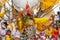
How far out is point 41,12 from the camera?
1.43m

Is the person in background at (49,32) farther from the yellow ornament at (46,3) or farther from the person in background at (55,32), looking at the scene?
the yellow ornament at (46,3)

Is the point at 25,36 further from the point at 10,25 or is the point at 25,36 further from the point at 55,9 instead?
the point at 55,9

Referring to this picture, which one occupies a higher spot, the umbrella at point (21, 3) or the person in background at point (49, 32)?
the umbrella at point (21, 3)

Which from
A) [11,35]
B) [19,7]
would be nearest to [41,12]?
[19,7]

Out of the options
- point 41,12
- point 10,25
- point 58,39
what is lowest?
point 58,39

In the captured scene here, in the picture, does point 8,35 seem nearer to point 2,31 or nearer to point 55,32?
point 2,31

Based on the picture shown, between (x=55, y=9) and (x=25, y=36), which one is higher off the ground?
(x=55, y=9)

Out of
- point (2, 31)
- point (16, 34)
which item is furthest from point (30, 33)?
point (2, 31)

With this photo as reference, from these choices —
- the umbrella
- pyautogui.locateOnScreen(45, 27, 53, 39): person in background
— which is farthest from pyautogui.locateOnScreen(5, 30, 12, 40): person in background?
pyautogui.locateOnScreen(45, 27, 53, 39): person in background

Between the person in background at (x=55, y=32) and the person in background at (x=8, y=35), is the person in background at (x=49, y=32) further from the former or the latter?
the person in background at (x=8, y=35)

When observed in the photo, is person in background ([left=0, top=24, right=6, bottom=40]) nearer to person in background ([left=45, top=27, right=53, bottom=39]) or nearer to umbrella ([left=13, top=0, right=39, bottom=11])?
umbrella ([left=13, top=0, right=39, bottom=11])

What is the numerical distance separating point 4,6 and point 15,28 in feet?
0.71

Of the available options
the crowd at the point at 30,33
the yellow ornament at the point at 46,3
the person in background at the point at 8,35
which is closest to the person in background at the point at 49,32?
the crowd at the point at 30,33

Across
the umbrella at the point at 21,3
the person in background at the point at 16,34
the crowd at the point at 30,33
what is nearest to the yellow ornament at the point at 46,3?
the umbrella at the point at 21,3
